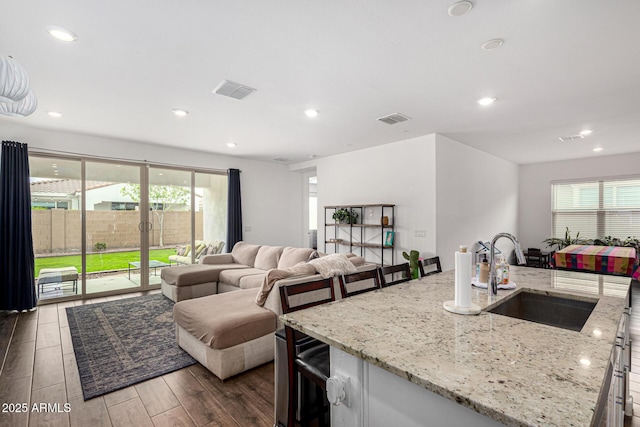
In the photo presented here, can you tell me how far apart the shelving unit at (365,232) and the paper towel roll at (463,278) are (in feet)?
12.4

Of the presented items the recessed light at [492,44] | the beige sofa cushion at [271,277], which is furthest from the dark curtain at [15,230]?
the recessed light at [492,44]

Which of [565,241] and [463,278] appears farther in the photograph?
[565,241]

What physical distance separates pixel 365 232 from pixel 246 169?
3.09 metres

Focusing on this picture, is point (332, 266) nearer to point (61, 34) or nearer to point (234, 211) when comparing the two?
point (61, 34)

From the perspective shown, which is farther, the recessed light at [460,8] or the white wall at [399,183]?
the white wall at [399,183]

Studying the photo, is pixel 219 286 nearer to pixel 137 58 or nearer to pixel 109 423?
pixel 109 423

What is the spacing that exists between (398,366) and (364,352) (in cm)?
13

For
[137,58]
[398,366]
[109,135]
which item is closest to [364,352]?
[398,366]

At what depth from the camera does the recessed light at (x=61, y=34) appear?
2.12 meters

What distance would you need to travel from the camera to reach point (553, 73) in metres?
2.75

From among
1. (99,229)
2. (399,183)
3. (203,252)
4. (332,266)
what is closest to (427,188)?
(399,183)

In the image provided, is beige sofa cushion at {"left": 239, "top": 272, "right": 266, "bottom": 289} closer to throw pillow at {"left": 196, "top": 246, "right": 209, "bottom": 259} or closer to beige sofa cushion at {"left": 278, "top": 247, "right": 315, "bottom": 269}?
beige sofa cushion at {"left": 278, "top": 247, "right": 315, "bottom": 269}

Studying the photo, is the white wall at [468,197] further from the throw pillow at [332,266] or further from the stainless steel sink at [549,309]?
A: the stainless steel sink at [549,309]

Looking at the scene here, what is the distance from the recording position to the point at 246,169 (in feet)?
22.7
